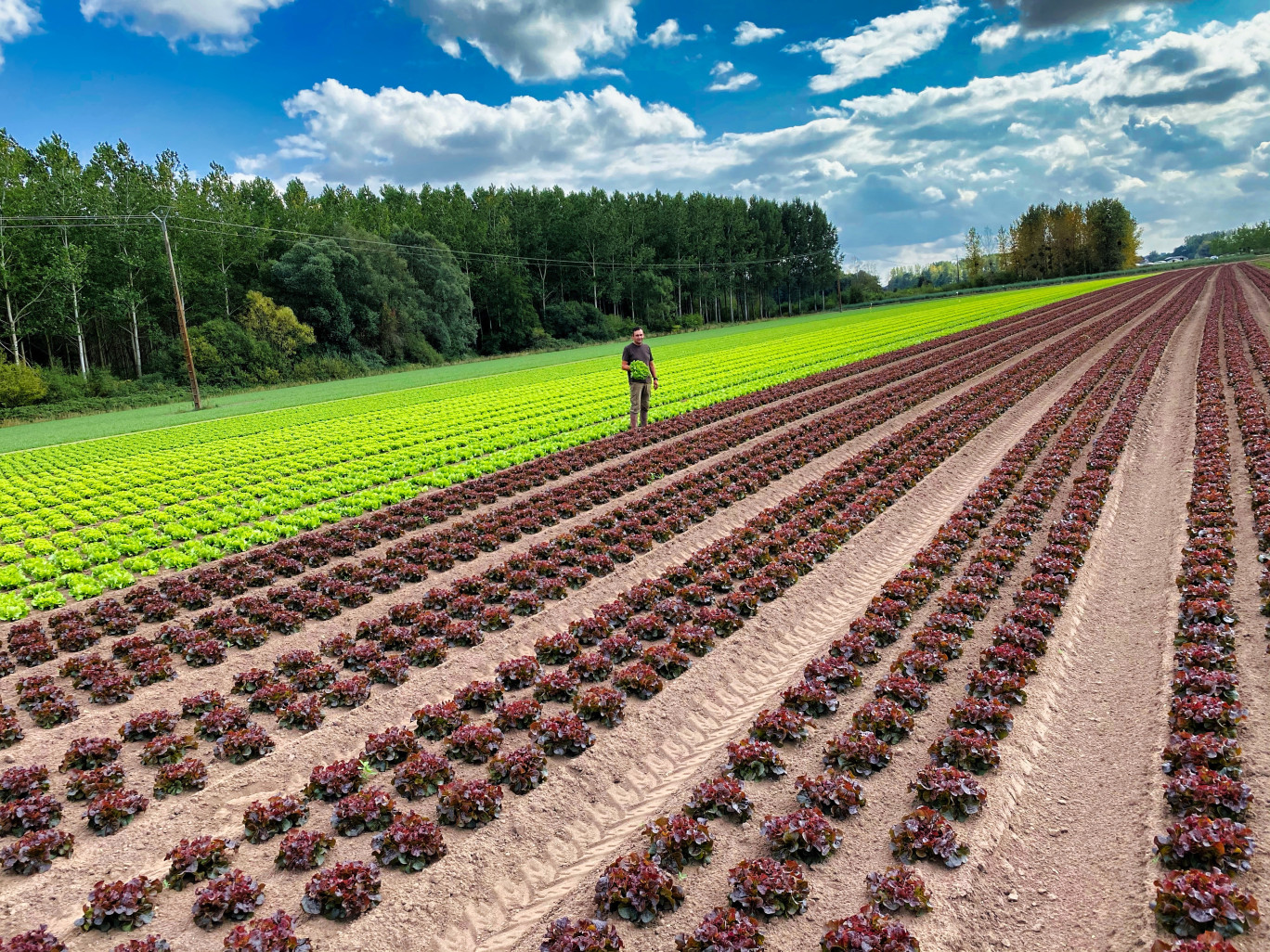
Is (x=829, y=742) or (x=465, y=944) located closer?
(x=465, y=944)

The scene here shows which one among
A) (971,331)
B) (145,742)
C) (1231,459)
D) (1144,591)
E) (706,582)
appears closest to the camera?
(145,742)

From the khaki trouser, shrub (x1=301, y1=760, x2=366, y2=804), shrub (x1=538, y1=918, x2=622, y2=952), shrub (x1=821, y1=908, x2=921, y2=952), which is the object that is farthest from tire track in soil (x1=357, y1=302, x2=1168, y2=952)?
the khaki trouser

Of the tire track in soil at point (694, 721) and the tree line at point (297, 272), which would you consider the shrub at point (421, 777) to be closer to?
the tire track in soil at point (694, 721)

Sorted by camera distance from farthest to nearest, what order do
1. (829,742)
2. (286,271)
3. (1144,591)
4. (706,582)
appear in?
(286,271)
(706,582)
(1144,591)
(829,742)

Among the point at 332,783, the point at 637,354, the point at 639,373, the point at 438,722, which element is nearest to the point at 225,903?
the point at 332,783

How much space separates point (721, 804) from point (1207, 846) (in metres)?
3.73

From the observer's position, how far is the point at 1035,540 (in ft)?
42.3

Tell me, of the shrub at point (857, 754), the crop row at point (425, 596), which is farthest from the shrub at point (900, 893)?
the crop row at point (425, 596)

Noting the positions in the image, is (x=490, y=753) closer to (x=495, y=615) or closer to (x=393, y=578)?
(x=495, y=615)

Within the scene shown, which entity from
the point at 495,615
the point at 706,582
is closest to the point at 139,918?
the point at 495,615

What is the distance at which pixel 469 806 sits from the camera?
6.54 m

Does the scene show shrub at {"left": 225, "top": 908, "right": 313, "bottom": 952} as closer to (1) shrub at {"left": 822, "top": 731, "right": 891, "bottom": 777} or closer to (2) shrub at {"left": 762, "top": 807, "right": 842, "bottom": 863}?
(2) shrub at {"left": 762, "top": 807, "right": 842, "bottom": 863}

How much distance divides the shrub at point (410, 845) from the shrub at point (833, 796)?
329cm

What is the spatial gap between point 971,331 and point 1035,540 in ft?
153
